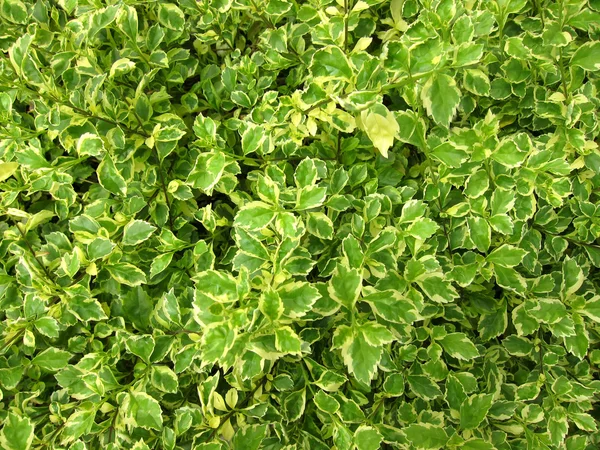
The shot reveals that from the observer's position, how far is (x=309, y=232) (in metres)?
1.36

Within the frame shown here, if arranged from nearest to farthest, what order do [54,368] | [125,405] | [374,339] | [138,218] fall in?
1. [374,339]
2. [125,405]
3. [54,368]
4. [138,218]

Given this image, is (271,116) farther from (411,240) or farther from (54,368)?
(54,368)

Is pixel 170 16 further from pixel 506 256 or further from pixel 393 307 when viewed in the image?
pixel 506 256

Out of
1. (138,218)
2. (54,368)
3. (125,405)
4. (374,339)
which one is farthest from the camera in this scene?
(138,218)

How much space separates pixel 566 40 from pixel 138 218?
1.41 meters

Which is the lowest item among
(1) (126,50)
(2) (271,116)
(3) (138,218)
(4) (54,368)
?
(4) (54,368)

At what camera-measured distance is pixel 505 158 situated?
1287 mm

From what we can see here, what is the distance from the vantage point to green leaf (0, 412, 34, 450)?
50.7 inches

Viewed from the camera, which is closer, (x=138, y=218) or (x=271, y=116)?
(x=271, y=116)

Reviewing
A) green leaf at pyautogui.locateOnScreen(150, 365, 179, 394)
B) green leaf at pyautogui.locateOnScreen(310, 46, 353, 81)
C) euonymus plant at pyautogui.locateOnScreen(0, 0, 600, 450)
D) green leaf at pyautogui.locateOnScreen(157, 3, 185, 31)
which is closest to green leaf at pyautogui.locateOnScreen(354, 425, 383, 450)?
euonymus plant at pyautogui.locateOnScreen(0, 0, 600, 450)

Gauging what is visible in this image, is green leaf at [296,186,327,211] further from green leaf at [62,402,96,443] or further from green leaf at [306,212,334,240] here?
green leaf at [62,402,96,443]

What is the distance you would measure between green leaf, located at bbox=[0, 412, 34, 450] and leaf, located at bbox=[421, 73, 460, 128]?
1.37 metres

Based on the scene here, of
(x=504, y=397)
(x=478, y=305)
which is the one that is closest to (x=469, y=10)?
(x=478, y=305)

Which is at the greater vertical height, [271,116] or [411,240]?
[271,116]
